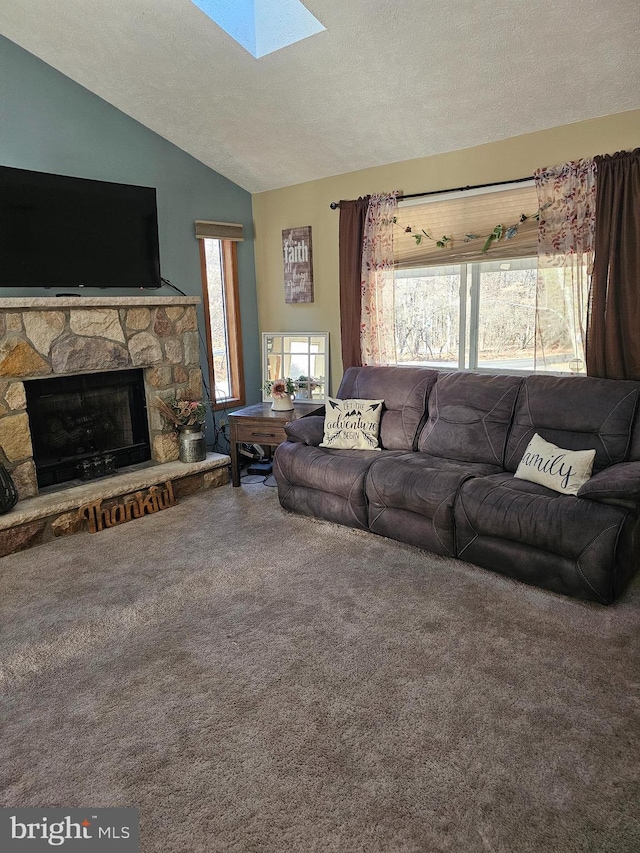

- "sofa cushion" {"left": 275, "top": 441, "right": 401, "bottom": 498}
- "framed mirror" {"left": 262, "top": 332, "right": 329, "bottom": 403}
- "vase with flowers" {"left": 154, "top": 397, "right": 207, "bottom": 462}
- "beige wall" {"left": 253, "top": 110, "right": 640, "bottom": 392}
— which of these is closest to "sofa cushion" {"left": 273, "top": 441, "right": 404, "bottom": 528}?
"sofa cushion" {"left": 275, "top": 441, "right": 401, "bottom": 498}

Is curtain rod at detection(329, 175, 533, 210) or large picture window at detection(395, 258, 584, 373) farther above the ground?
curtain rod at detection(329, 175, 533, 210)

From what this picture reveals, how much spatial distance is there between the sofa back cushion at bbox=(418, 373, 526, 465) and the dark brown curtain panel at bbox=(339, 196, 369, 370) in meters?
0.97

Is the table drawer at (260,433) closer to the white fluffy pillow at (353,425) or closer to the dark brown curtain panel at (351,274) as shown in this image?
the white fluffy pillow at (353,425)

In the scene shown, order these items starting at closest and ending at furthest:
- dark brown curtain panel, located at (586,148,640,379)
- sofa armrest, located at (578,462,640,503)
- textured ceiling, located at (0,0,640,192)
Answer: sofa armrest, located at (578,462,640,503) → textured ceiling, located at (0,0,640,192) → dark brown curtain panel, located at (586,148,640,379)

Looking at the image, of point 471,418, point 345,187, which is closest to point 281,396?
point 471,418

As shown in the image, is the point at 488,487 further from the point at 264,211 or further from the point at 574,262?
the point at 264,211

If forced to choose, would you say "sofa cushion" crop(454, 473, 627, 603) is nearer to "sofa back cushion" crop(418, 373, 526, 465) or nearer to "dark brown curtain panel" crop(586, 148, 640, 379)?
"sofa back cushion" crop(418, 373, 526, 465)

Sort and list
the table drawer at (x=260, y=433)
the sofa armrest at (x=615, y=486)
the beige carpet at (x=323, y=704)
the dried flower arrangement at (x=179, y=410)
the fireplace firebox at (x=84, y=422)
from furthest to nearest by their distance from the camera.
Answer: the dried flower arrangement at (x=179, y=410) → the table drawer at (x=260, y=433) → the fireplace firebox at (x=84, y=422) → the sofa armrest at (x=615, y=486) → the beige carpet at (x=323, y=704)

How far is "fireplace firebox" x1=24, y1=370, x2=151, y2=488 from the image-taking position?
3709mm

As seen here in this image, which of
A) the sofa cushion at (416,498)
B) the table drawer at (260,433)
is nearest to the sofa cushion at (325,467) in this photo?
the sofa cushion at (416,498)

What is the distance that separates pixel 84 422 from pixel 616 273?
351cm

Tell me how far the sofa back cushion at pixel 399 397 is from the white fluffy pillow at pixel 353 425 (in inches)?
2.7

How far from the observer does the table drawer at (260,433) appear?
13.2 ft

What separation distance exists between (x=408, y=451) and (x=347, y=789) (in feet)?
7.45
